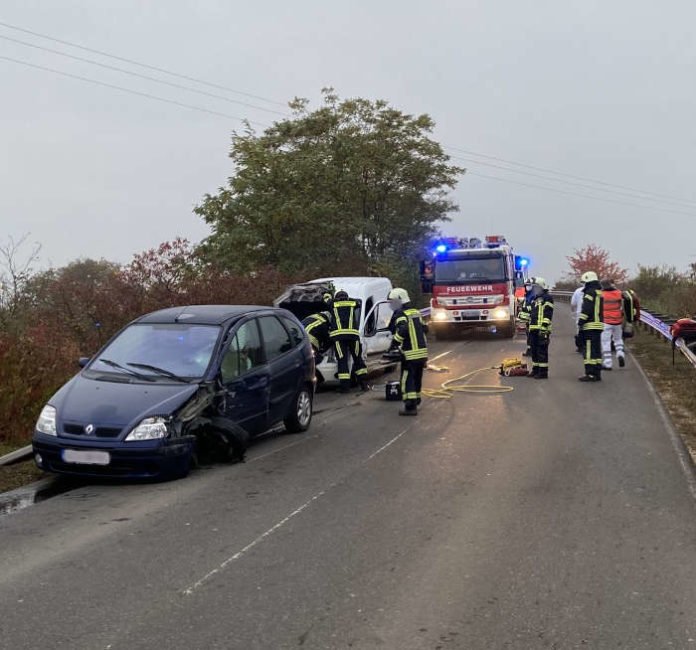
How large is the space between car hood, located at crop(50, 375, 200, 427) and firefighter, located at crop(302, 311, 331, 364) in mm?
5126

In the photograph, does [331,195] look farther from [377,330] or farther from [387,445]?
[387,445]

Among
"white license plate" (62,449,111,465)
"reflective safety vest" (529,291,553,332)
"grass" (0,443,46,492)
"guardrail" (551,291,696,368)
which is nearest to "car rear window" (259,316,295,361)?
"white license plate" (62,449,111,465)

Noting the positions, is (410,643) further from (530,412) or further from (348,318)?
(348,318)

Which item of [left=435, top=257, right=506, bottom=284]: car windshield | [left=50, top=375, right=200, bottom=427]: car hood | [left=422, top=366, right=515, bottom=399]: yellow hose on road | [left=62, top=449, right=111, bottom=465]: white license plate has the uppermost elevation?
[left=435, top=257, right=506, bottom=284]: car windshield

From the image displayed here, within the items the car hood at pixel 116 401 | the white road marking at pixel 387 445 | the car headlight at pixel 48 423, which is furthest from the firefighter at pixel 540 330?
the car headlight at pixel 48 423

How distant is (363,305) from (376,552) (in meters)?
9.52

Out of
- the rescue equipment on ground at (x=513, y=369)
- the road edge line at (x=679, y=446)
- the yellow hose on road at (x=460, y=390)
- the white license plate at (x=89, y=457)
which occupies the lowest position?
the road edge line at (x=679, y=446)

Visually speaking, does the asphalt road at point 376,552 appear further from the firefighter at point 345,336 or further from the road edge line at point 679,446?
the firefighter at point 345,336

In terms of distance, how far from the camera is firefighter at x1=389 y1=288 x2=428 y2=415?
34.8 ft

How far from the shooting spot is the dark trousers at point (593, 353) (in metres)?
13.5

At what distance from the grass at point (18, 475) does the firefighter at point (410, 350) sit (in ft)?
16.2

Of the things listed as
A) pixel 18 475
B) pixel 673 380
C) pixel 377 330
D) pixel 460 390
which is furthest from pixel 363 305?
pixel 18 475

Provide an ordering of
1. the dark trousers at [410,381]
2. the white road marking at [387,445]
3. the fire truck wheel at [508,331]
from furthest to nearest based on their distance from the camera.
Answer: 1. the fire truck wheel at [508,331]
2. the dark trousers at [410,381]
3. the white road marking at [387,445]

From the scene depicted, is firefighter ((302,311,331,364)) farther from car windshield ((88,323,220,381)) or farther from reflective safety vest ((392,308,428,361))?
car windshield ((88,323,220,381))
